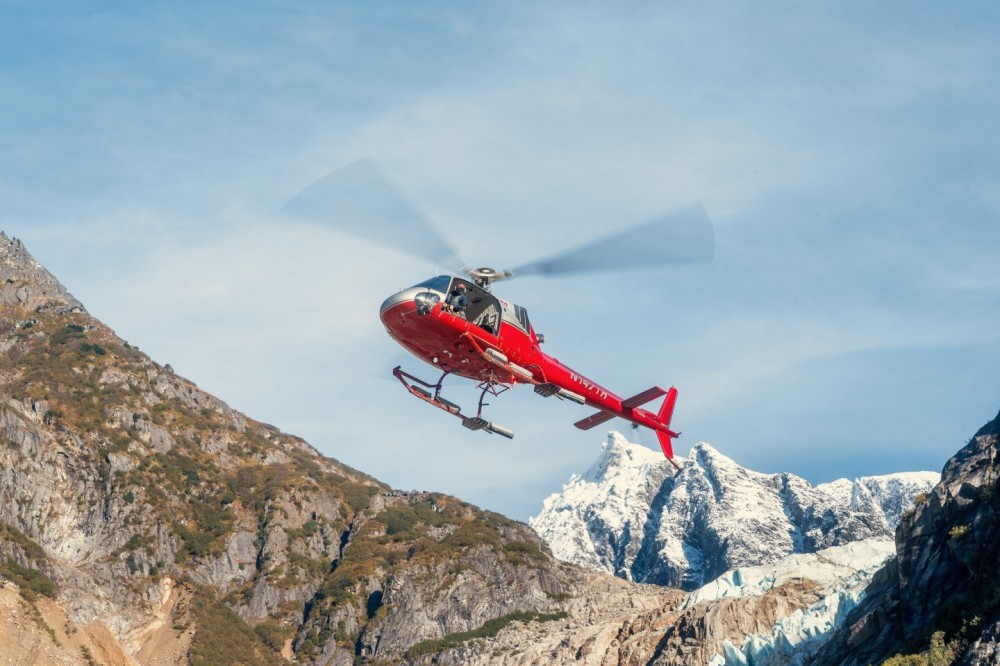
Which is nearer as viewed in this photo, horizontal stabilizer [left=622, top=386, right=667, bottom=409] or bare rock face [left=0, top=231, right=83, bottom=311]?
horizontal stabilizer [left=622, top=386, right=667, bottom=409]

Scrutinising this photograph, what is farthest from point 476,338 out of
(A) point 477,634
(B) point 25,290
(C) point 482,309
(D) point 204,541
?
(B) point 25,290

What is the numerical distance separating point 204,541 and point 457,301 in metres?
105

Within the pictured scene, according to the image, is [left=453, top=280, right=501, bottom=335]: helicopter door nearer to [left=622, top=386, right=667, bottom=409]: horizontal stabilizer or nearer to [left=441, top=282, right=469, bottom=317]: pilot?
[left=441, top=282, right=469, bottom=317]: pilot

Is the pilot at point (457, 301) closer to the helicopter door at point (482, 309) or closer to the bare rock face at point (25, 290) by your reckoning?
the helicopter door at point (482, 309)

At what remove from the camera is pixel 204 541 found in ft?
477

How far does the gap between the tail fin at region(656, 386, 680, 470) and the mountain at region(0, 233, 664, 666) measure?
6057 centimetres

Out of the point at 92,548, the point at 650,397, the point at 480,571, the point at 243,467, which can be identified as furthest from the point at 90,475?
the point at 650,397

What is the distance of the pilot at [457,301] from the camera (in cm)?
4978

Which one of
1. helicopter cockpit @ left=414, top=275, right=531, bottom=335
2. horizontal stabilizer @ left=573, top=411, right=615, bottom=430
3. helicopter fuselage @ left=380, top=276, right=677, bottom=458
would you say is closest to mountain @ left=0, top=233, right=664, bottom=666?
horizontal stabilizer @ left=573, top=411, right=615, bottom=430

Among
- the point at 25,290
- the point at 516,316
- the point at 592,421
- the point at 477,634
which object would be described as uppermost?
the point at 25,290

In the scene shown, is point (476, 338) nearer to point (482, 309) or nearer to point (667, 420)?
point (482, 309)

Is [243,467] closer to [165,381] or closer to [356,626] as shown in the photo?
[165,381]

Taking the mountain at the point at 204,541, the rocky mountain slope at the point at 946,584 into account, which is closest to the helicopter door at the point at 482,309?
the rocky mountain slope at the point at 946,584

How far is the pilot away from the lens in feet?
163
